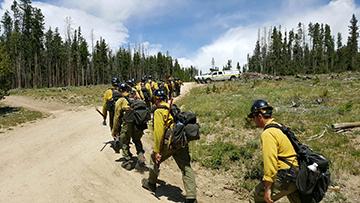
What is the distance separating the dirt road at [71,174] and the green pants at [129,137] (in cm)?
51

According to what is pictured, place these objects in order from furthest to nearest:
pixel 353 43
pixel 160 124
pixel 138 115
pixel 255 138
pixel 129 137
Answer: pixel 353 43
pixel 255 138
pixel 129 137
pixel 138 115
pixel 160 124

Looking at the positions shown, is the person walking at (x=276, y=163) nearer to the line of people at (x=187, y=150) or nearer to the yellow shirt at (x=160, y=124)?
the line of people at (x=187, y=150)

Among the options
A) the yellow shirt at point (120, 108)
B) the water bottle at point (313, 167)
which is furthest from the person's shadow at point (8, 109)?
the water bottle at point (313, 167)

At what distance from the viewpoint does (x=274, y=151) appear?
14.5 feet

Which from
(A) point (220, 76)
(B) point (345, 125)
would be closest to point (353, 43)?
(A) point (220, 76)

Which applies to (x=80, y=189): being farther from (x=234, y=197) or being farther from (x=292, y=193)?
(x=292, y=193)

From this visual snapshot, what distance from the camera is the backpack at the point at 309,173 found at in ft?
14.6

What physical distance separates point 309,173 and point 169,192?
3.97 metres

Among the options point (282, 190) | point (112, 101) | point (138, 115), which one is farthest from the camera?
point (112, 101)

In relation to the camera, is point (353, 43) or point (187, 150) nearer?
point (187, 150)

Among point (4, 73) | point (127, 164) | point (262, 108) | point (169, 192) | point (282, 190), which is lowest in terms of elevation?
point (169, 192)

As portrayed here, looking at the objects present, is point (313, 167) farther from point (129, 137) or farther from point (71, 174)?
point (71, 174)

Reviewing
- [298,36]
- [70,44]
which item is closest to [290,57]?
[298,36]

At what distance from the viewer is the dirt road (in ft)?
22.4
